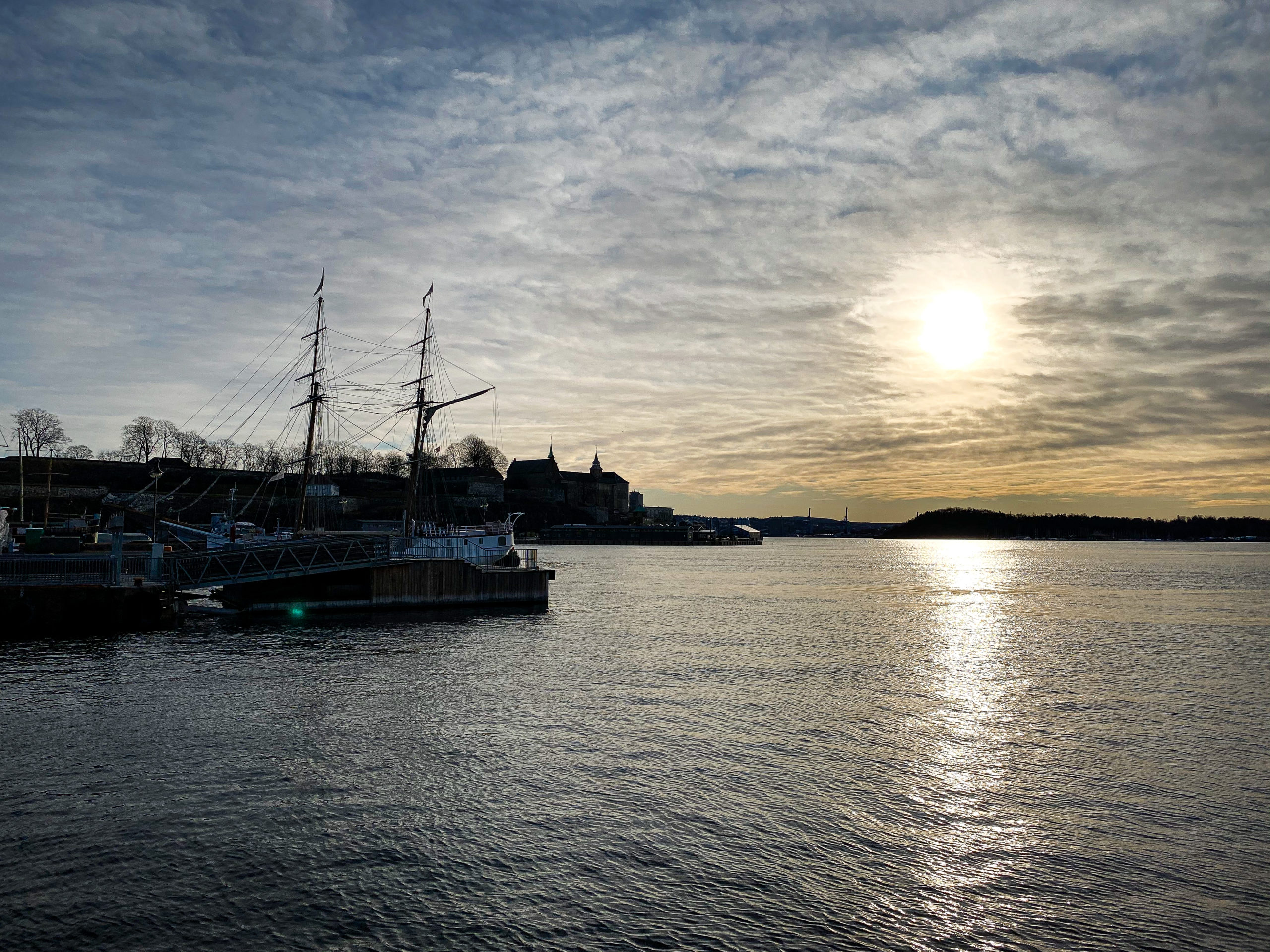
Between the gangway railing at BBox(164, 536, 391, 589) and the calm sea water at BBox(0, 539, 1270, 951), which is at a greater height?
the gangway railing at BBox(164, 536, 391, 589)

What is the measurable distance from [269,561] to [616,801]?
1498 inches

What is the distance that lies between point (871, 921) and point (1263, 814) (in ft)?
34.7

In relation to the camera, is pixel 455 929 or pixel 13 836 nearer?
pixel 455 929

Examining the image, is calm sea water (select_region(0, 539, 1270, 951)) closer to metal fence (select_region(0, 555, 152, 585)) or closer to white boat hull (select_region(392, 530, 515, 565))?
metal fence (select_region(0, 555, 152, 585))

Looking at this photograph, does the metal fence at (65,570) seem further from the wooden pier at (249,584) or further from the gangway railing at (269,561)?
the gangway railing at (269,561)

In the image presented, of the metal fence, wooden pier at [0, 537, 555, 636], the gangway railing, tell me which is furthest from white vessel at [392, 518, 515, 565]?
the metal fence

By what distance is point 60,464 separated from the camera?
174m

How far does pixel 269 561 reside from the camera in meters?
48.2

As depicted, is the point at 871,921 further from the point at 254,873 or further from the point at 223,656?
the point at 223,656

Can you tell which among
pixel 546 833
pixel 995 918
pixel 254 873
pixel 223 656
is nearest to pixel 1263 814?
pixel 995 918

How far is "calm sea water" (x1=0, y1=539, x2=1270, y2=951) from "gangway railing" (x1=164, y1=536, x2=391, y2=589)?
1046 centimetres

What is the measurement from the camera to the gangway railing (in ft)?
151

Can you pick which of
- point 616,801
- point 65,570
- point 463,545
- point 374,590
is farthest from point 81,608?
point 616,801

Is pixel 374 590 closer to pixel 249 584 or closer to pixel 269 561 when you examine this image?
pixel 269 561
